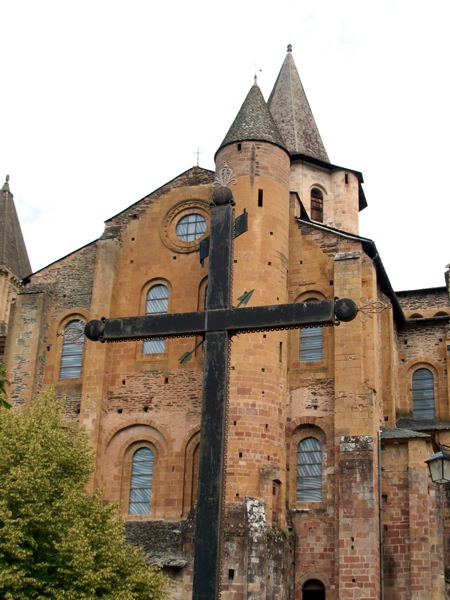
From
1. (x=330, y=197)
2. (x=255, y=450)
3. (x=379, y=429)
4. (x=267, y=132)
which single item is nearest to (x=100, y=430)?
(x=255, y=450)

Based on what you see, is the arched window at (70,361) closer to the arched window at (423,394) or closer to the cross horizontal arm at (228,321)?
the arched window at (423,394)

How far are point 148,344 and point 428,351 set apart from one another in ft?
38.7

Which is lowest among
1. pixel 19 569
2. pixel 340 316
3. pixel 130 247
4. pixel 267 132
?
pixel 19 569

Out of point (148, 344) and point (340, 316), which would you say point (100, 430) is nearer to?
point (148, 344)

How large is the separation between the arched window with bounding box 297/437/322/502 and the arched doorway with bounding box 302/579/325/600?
8.06 ft

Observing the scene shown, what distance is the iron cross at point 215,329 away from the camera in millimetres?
8141

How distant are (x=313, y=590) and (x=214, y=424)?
20.3 m

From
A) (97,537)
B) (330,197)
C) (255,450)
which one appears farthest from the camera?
(330,197)

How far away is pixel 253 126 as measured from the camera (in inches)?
1238

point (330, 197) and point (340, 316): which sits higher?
point (330, 197)

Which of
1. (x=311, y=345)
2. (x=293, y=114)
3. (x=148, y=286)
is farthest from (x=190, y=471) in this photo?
(x=293, y=114)

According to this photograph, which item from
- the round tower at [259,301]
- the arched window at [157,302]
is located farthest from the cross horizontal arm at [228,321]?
the arched window at [157,302]

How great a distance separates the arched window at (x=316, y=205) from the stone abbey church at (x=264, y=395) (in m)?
7.14

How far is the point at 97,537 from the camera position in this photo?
20859 millimetres
